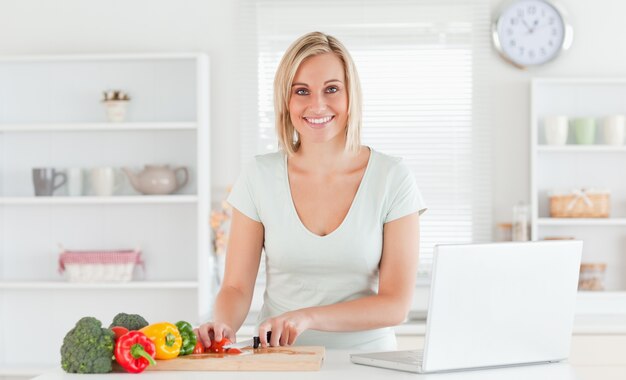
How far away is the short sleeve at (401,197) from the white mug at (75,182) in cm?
253

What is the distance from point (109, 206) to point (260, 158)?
7.91 ft

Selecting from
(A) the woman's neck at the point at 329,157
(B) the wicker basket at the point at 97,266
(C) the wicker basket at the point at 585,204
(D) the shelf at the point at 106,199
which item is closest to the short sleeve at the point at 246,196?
(A) the woman's neck at the point at 329,157

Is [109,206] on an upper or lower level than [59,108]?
lower

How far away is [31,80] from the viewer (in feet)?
15.5

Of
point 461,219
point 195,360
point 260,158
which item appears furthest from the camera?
point 461,219

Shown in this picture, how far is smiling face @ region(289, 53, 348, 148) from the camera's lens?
229 centimetres

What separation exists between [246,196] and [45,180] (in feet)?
7.85

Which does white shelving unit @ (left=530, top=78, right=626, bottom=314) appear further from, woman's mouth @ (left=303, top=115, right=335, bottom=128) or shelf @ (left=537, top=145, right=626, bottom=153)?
woman's mouth @ (left=303, top=115, right=335, bottom=128)

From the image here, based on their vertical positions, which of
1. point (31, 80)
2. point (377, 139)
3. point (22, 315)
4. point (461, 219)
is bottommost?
point (22, 315)

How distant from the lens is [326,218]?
A: 232 centimetres

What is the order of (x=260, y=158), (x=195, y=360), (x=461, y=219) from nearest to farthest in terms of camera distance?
(x=195, y=360)
(x=260, y=158)
(x=461, y=219)

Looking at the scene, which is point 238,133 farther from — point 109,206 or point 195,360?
point 195,360

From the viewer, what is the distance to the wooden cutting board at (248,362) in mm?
1888

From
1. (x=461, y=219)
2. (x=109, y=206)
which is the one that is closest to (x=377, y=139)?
(x=461, y=219)
